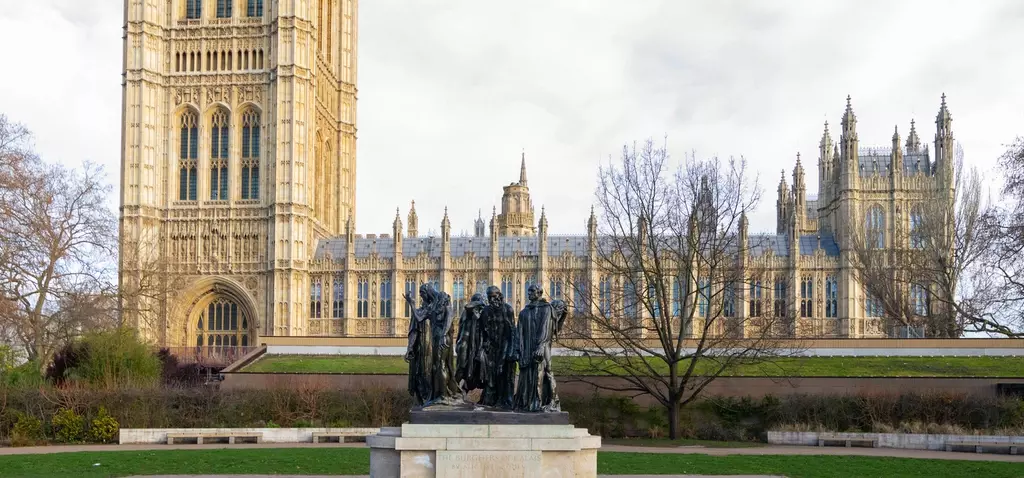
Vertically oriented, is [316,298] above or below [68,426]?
above

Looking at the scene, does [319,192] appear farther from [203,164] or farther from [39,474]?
[39,474]

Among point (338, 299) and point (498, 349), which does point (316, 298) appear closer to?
point (338, 299)

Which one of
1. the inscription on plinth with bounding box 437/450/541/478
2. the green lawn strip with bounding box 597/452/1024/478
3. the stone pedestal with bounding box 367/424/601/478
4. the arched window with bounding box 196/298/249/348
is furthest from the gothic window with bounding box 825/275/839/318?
the inscription on plinth with bounding box 437/450/541/478

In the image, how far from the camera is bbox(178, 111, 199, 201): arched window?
220 ft

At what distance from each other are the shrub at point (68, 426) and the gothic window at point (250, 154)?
116ft

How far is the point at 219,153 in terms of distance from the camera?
67.6m

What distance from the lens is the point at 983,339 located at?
46750mm

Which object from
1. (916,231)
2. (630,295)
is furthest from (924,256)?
(630,295)

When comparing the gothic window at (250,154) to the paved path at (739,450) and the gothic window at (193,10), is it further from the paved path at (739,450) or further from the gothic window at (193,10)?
the paved path at (739,450)

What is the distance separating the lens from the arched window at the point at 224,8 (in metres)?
68.5

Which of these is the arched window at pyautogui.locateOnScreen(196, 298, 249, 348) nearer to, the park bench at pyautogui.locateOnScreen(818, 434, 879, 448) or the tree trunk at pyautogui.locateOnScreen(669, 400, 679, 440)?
the tree trunk at pyautogui.locateOnScreen(669, 400, 679, 440)

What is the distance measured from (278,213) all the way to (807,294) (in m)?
28.9

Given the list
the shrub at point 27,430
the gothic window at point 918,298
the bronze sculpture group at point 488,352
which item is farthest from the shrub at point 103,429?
the gothic window at point 918,298

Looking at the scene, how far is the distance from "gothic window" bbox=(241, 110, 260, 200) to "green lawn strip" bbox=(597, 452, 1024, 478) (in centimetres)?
4409
